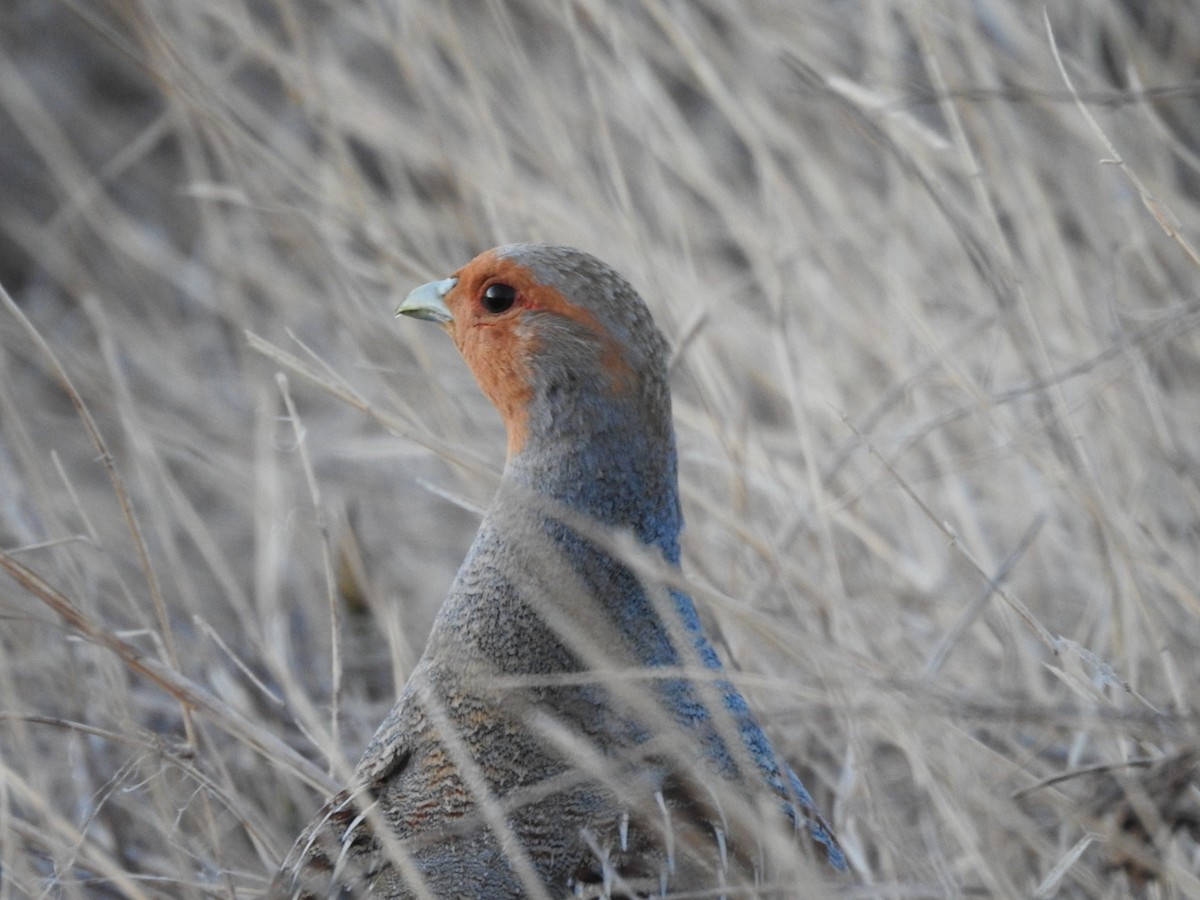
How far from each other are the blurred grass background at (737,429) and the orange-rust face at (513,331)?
188 millimetres

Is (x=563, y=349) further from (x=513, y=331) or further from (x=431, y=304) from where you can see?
(x=431, y=304)

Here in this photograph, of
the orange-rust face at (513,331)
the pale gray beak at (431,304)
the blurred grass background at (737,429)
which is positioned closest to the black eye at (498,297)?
the orange-rust face at (513,331)

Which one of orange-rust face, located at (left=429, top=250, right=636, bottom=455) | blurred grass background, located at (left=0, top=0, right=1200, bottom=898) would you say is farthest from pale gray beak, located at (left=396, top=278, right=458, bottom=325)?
blurred grass background, located at (left=0, top=0, right=1200, bottom=898)

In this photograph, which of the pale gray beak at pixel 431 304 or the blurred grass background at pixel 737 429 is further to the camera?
the pale gray beak at pixel 431 304

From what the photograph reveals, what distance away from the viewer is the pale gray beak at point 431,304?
2.60m

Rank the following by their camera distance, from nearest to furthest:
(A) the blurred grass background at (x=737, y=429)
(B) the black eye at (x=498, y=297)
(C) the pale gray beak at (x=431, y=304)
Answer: (A) the blurred grass background at (x=737, y=429) → (B) the black eye at (x=498, y=297) → (C) the pale gray beak at (x=431, y=304)

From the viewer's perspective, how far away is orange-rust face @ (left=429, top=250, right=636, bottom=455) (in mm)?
2316

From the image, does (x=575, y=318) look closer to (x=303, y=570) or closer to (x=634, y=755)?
(x=634, y=755)

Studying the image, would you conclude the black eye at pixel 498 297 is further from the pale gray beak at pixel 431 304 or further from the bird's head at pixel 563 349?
the pale gray beak at pixel 431 304

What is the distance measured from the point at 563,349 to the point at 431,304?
1.30ft

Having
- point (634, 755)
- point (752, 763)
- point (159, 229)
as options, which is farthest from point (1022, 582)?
point (159, 229)


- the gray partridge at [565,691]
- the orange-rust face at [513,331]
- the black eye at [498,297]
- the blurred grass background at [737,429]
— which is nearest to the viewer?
the gray partridge at [565,691]

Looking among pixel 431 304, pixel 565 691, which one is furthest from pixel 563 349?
pixel 565 691

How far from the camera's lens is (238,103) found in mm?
4211
